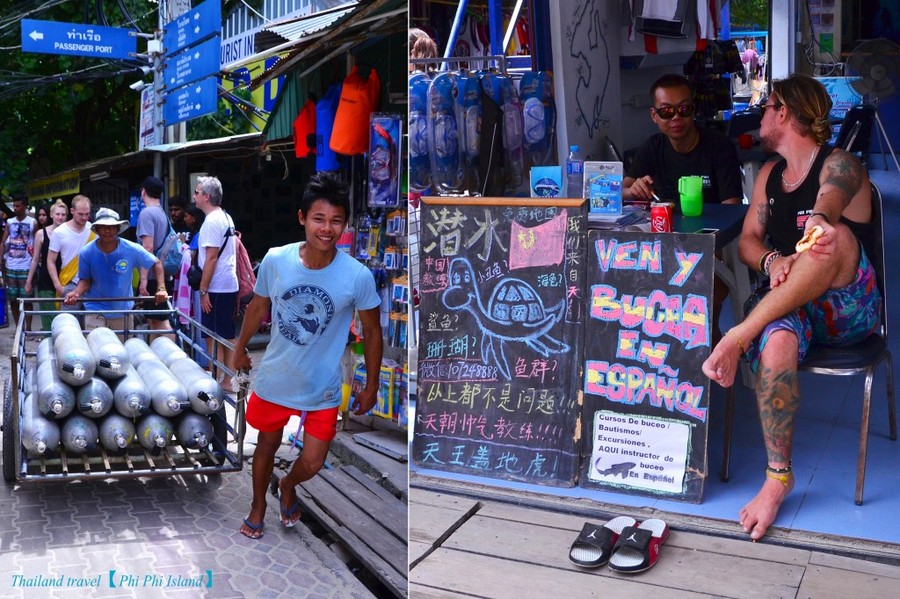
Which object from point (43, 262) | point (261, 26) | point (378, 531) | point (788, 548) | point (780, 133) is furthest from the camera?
point (43, 262)

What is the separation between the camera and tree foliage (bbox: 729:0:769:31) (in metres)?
9.18

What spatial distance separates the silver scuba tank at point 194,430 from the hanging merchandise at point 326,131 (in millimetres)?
1023

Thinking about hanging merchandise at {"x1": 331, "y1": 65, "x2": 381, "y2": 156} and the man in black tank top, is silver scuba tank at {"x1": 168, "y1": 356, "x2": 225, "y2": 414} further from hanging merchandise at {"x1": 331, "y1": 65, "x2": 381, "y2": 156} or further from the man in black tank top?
the man in black tank top

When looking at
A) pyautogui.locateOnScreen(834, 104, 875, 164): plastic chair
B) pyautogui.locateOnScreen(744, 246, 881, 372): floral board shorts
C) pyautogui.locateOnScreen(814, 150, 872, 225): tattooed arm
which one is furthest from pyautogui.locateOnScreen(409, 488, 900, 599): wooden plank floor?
pyautogui.locateOnScreen(834, 104, 875, 164): plastic chair

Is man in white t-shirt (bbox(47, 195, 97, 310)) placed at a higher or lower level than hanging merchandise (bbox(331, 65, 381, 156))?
lower

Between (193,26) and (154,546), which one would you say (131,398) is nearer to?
(154,546)

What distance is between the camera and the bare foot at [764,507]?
2.15m

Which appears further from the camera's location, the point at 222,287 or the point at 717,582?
the point at 222,287

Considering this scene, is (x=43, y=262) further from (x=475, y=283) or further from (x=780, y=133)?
(x=780, y=133)

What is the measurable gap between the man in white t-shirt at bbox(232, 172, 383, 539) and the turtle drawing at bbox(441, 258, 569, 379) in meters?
0.38

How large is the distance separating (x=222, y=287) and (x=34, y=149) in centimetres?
93

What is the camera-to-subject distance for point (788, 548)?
2.11 metres

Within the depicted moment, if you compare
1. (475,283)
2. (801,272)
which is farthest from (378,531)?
Answer: (801,272)

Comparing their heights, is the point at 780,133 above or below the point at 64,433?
above
